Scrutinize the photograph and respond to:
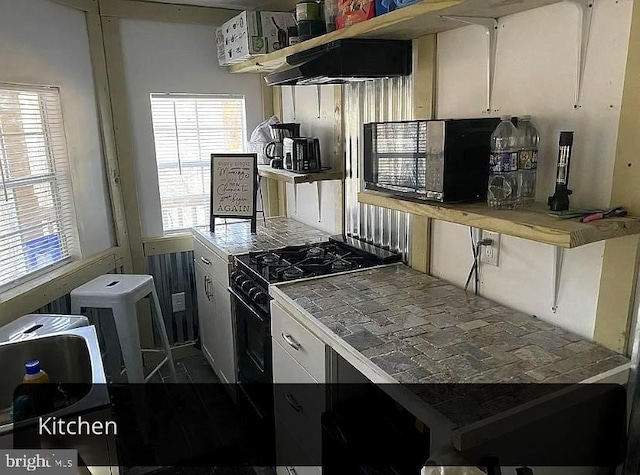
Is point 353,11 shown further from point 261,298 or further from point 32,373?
point 32,373

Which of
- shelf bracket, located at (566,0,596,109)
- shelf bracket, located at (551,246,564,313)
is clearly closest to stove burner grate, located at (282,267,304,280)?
shelf bracket, located at (551,246,564,313)

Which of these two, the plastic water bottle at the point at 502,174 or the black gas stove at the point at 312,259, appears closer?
the plastic water bottle at the point at 502,174

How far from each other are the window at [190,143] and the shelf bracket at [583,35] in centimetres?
241

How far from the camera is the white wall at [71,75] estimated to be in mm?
2303

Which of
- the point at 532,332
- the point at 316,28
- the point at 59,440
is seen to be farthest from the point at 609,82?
the point at 59,440

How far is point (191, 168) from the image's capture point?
10.8ft

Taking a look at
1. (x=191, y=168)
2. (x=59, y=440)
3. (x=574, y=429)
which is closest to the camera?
(x=574, y=429)

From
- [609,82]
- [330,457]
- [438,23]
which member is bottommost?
[330,457]

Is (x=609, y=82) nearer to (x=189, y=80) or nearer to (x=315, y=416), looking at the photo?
(x=315, y=416)

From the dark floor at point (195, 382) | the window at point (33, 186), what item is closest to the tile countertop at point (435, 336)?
the dark floor at point (195, 382)

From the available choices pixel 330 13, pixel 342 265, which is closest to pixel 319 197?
pixel 342 265

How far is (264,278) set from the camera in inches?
82.7

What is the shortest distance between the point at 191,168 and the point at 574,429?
9.11ft

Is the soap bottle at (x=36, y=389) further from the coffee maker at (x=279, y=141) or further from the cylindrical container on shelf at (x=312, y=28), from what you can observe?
the cylindrical container on shelf at (x=312, y=28)
